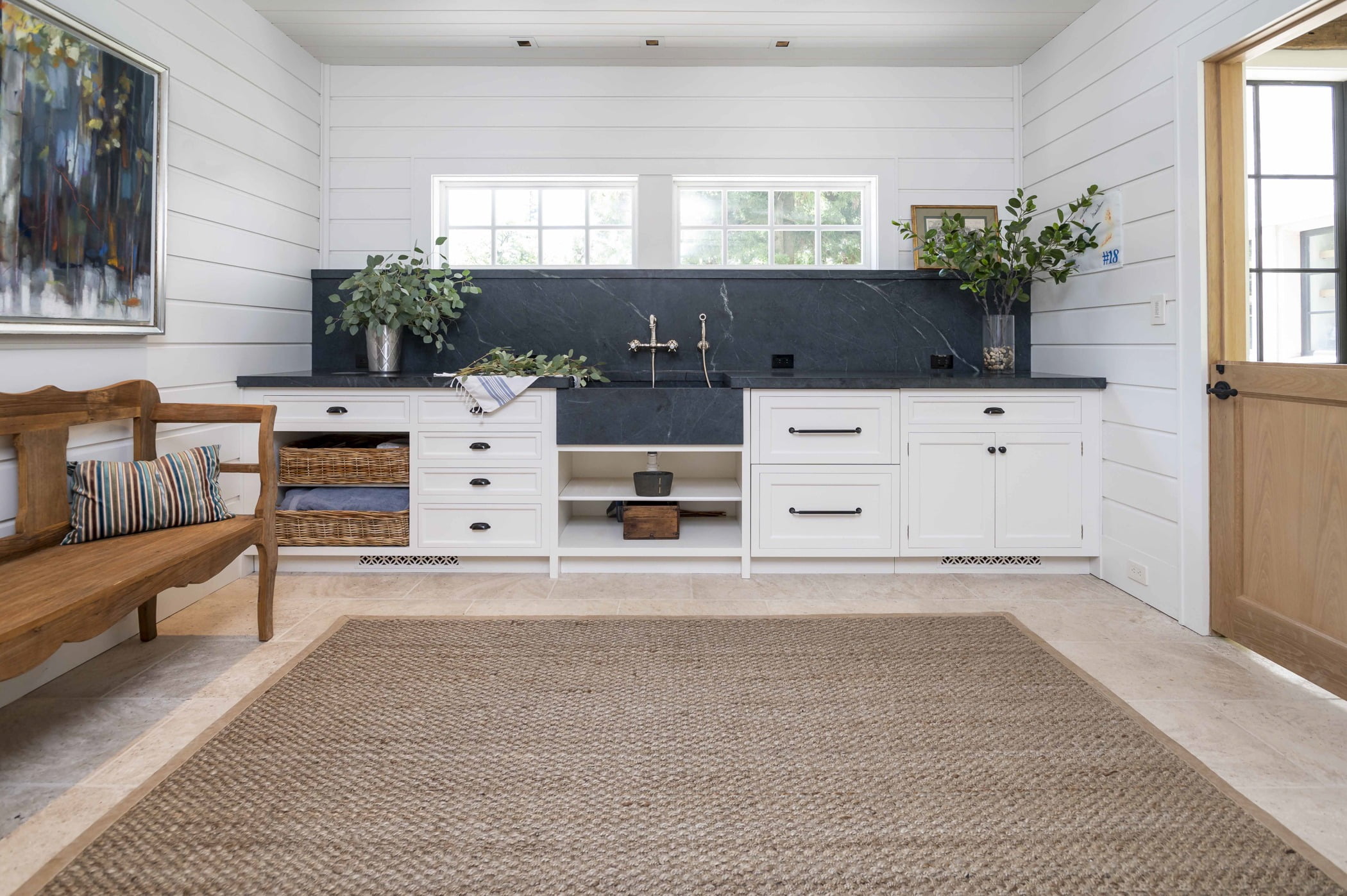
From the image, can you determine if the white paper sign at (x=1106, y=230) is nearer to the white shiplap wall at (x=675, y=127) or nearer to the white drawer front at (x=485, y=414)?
the white shiplap wall at (x=675, y=127)

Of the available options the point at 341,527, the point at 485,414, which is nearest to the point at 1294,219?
the point at 485,414

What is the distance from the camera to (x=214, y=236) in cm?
305

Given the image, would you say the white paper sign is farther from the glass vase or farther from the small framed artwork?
the small framed artwork

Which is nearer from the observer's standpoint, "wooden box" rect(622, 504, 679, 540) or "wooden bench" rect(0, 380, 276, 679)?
"wooden bench" rect(0, 380, 276, 679)

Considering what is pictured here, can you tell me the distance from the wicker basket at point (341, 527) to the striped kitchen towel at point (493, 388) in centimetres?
58

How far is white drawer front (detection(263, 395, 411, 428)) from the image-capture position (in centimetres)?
324

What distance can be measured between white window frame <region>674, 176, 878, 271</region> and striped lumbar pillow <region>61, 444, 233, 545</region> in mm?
2360

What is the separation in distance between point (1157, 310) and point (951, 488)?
994 mm

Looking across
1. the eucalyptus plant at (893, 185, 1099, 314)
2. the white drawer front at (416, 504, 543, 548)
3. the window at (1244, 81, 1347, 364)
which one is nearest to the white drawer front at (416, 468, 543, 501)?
the white drawer front at (416, 504, 543, 548)

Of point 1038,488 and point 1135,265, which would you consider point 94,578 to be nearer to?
point 1038,488

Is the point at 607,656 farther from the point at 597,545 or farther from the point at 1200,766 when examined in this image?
the point at 1200,766

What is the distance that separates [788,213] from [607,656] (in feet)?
8.49

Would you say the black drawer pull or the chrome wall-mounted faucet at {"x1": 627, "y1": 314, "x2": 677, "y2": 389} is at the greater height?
the chrome wall-mounted faucet at {"x1": 627, "y1": 314, "x2": 677, "y2": 389}

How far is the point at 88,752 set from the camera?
183 centimetres
